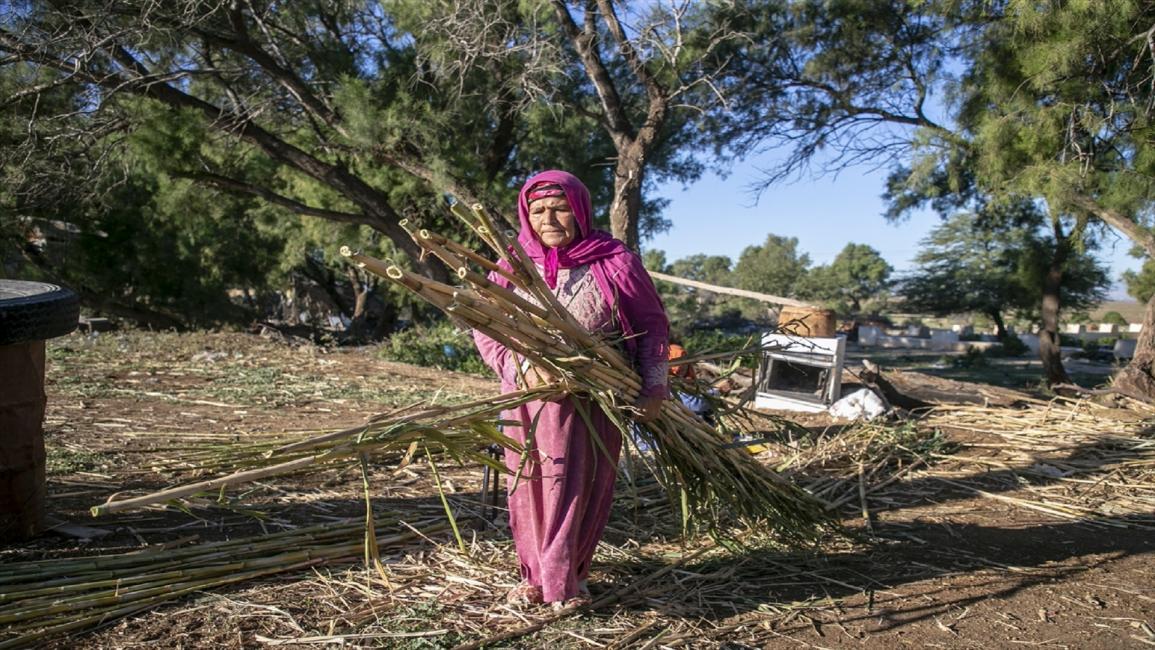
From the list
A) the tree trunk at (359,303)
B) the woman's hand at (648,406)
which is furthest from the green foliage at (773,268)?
the woman's hand at (648,406)

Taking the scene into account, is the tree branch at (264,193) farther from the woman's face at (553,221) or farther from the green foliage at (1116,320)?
the green foliage at (1116,320)

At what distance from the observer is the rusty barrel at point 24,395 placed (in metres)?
2.77

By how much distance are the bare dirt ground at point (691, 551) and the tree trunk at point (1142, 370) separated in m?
2.78

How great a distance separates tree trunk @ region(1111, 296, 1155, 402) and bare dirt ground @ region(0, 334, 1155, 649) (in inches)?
109

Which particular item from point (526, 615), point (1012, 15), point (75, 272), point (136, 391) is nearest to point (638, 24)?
point (1012, 15)

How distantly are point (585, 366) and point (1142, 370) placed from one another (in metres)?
8.22

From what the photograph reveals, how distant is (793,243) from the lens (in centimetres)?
5609

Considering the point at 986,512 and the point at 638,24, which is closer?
the point at 986,512

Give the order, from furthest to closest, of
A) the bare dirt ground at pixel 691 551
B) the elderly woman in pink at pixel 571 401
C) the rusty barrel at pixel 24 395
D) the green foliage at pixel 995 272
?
1. the green foliage at pixel 995 272
2. the rusty barrel at pixel 24 395
3. the elderly woman in pink at pixel 571 401
4. the bare dirt ground at pixel 691 551

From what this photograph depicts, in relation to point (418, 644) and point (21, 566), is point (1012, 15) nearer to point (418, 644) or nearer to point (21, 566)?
point (418, 644)

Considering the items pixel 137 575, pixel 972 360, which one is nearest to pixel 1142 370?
pixel 137 575

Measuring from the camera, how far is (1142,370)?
27.0 feet

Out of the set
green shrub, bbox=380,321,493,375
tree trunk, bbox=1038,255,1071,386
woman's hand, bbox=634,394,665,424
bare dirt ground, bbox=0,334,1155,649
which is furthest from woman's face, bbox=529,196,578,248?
tree trunk, bbox=1038,255,1071,386

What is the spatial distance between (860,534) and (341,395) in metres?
4.89
